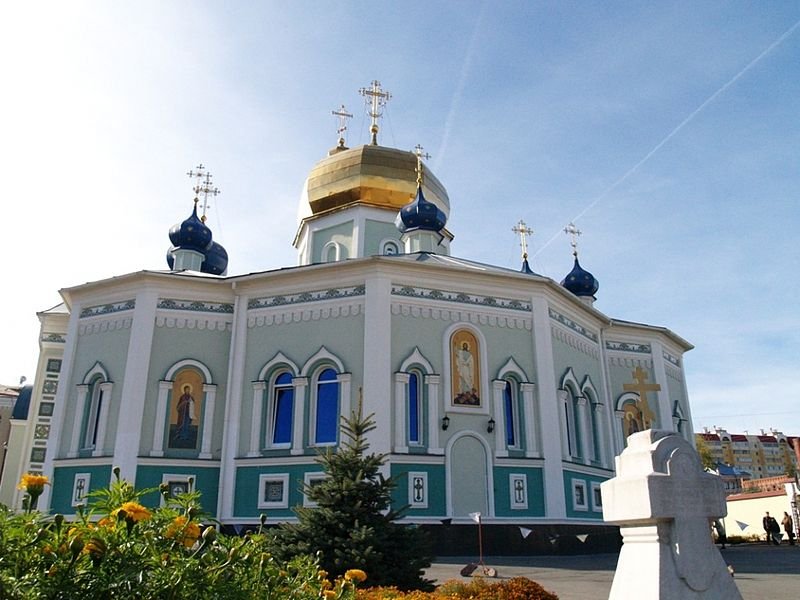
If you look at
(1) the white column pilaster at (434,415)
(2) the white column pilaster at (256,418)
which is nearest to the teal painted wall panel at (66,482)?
(2) the white column pilaster at (256,418)

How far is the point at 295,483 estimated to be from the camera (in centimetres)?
1351

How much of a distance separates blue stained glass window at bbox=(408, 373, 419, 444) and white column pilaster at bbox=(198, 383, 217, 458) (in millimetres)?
4370

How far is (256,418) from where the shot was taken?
14289 mm

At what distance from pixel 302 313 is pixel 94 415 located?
5.27 metres

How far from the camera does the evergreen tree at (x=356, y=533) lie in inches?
251

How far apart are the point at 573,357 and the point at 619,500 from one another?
12.6 meters

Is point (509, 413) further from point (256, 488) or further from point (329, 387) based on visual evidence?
point (256, 488)

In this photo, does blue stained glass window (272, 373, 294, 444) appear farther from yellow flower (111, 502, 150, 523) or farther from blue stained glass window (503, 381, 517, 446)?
yellow flower (111, 502, 150, 523)

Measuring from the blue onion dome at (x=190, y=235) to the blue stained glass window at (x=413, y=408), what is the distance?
867 centimetres

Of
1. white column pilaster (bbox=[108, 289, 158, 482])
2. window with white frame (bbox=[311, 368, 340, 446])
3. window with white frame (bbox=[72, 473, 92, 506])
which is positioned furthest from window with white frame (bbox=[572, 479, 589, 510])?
window with white frame (bbox=[72, 473, 92, 506])

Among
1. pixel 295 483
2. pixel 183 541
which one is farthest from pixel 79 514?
pixel 295 483

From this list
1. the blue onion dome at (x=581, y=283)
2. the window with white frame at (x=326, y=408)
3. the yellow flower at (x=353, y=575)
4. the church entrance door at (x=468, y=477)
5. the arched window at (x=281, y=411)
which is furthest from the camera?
the blue onion dome at (x=581, y=283)

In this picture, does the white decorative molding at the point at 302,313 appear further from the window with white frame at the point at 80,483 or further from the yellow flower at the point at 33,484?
the yellow flower at the point at 33,484

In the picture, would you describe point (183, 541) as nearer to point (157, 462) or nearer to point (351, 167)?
point (157, 462)
